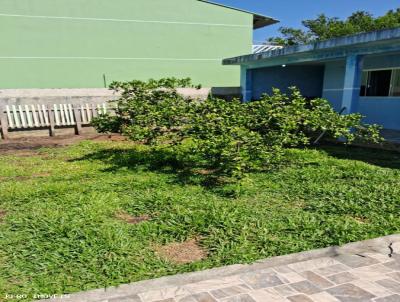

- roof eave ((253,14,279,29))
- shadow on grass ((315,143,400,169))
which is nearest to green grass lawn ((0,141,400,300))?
shadow on grass ((315,143,400,169))

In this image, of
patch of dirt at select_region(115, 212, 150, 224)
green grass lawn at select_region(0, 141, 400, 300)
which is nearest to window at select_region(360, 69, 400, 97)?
green grass lawn at select_region(0, 141, 400, 300)

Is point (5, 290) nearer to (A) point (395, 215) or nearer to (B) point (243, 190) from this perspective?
(B) point (243, 190)

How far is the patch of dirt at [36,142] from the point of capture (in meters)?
8.91

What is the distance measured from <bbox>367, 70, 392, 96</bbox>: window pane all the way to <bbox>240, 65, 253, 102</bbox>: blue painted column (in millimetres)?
4670

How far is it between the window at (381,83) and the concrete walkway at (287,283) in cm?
913

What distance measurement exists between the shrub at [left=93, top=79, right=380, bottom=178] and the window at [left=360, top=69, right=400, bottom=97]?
5334 mm

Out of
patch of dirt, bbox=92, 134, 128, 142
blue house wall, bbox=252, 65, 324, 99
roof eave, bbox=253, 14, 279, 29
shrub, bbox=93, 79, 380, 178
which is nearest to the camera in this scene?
shrub, bbox=93, 79, 380, 178

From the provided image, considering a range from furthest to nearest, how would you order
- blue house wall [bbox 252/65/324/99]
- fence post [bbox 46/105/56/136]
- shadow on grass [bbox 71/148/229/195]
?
1. blue house wall [bbox 252/65/324/99]
2. fence post [bbox 46/105/56/136]
3. shadow on grass [bbox 71/148/229/195]

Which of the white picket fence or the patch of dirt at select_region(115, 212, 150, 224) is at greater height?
the white picket fence

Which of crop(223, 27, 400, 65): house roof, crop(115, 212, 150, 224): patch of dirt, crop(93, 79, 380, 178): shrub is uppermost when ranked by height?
crop(223, 27, 400, 65): house roof

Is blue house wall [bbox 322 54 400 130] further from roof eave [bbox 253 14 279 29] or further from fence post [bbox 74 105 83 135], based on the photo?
fence post [bbox 74 105 83 135]

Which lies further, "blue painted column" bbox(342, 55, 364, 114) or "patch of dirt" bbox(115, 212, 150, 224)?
"blue painted column" bbox(342, 55, 364, 114)

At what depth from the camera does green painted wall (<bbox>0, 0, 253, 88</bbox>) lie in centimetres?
1402

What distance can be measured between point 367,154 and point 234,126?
4.46 metres
